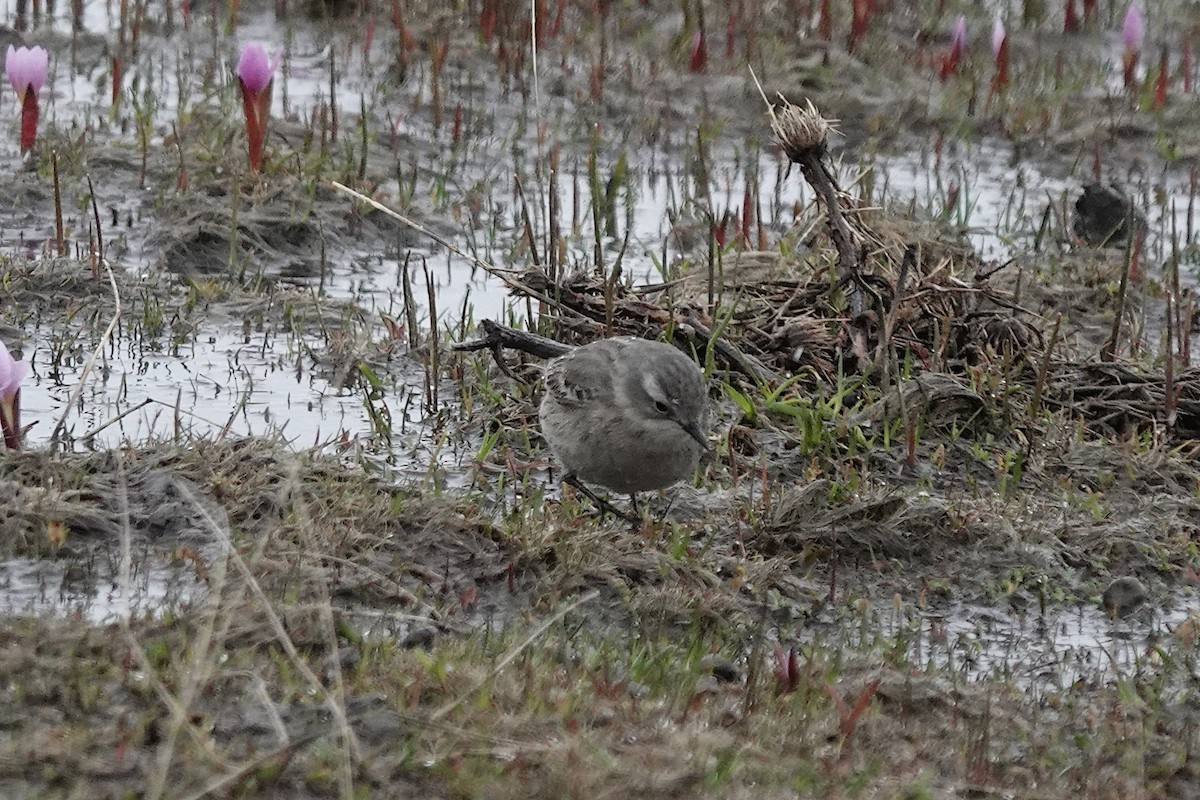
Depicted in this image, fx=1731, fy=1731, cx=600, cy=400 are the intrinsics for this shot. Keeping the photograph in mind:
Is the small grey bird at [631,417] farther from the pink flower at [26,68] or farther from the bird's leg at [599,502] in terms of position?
the pink flower at [26,68]

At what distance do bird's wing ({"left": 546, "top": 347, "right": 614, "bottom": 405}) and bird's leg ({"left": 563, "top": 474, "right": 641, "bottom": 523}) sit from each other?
0.30m

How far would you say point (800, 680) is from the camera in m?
4.59

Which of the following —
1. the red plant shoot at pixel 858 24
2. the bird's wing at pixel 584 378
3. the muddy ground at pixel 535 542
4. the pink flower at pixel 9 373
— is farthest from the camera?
the red plant shoot at pixel 858 24

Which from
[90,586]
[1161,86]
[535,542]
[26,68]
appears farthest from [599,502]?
[1161,86]

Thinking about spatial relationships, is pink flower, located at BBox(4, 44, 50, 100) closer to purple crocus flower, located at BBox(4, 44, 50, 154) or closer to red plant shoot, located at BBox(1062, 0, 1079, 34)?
purple crocus flower, located at BBox(4, 44, 50, 154)

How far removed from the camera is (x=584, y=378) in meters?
5.82

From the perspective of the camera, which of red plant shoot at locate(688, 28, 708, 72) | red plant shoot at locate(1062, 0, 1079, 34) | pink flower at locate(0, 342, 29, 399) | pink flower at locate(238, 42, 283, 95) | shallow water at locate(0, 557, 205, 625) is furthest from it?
red plant shoot at locate(1062, 0, 1079, 34)

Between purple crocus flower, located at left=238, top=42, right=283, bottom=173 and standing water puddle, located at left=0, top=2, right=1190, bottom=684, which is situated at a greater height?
purple crocus flower, located at left=238, top=42, right=283, bottom=173

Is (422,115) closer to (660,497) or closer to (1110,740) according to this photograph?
(660,497)

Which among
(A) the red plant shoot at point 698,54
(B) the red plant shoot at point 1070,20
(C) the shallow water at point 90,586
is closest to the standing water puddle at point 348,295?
(C) the shallow water at point 90,586

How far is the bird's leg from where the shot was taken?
586 centimetres

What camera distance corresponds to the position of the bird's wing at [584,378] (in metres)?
5.75

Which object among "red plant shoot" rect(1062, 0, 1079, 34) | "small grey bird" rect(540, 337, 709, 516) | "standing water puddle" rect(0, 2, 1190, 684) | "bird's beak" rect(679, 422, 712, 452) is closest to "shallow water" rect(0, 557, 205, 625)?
"standing water puddle" rect(0, 2, 1190, 684)

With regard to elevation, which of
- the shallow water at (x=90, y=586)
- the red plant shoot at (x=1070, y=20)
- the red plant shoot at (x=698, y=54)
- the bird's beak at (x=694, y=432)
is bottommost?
the shallow water at (x=90, y=586)
